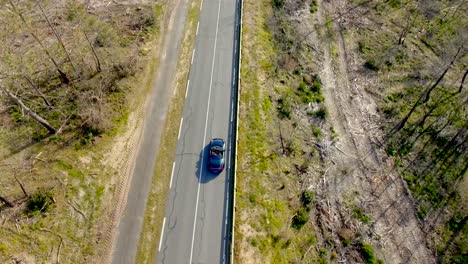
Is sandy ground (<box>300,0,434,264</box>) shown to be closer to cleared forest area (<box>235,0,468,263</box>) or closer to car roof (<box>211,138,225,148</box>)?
cleared forest area (<box>235,0,468,263</box>)

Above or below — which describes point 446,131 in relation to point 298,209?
above

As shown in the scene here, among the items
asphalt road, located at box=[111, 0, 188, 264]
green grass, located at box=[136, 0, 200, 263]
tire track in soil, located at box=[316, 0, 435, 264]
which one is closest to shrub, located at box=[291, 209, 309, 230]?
tire track in soil, located at box=[316, 0, 435, 264]

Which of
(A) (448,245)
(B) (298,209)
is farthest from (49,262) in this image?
(A) (448,245)

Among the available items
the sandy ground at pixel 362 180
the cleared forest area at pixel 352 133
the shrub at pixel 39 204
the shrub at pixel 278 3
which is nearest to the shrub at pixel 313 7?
the cleared forest area at pixel 352 133

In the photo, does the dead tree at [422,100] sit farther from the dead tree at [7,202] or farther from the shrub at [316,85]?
the dead tree at [7,202]

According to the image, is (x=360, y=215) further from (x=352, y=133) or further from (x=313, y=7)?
(x=313, y=7)

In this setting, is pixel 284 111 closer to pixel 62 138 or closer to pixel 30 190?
pixel 62 138
